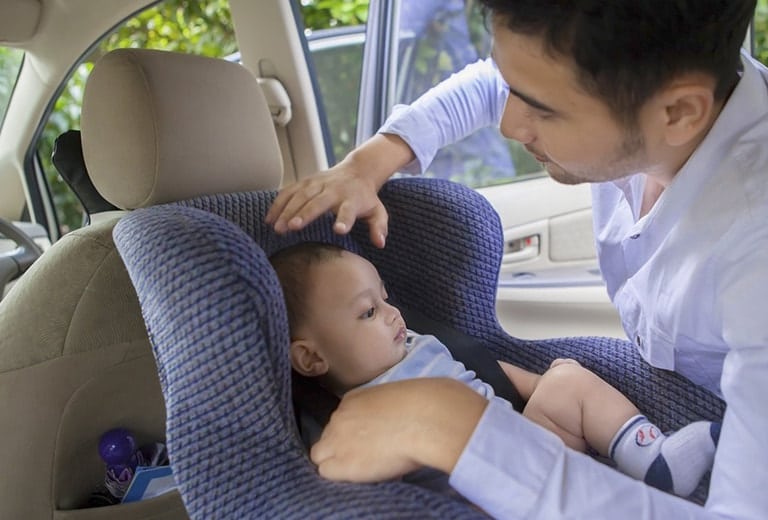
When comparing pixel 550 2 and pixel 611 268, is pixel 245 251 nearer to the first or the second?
pixel 550 2

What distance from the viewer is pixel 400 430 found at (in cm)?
82

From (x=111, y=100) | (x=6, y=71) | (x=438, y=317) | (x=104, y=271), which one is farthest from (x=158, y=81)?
(x=6, y=71)

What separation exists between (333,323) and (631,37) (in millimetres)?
640

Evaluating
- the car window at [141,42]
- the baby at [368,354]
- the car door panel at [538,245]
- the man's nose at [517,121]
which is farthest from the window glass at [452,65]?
the man's nose at [517,121]

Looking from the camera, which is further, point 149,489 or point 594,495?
point 149,489

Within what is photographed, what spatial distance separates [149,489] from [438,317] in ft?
2.06

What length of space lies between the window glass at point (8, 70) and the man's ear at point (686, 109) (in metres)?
2.01

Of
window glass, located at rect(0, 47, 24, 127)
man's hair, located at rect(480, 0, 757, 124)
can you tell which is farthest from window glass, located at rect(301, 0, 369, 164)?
man's hair, located at rect(480, 0, 757, 124)

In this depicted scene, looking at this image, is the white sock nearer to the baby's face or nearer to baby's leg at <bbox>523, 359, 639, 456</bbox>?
baby's leg at <bbox>523, 359, 639, 456</bbox>

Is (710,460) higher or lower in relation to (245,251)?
lower

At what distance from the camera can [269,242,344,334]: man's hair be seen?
1.24 meters

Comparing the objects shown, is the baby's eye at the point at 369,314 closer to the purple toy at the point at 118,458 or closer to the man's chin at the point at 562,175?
the man's chin at the point at 562,175

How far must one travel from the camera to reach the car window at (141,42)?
2451mm

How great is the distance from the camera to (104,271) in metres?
1.31
